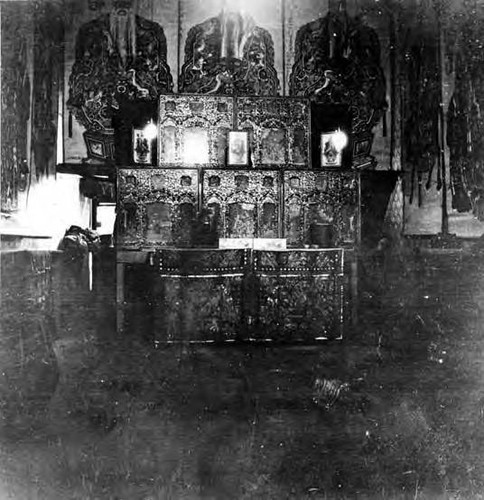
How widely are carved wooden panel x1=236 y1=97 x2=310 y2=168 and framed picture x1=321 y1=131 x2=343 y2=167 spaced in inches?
5.8

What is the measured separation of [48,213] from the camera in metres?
3.93

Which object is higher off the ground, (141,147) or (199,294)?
(141,147)

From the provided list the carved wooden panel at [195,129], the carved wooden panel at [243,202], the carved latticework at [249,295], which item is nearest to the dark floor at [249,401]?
the carved latticework at [249,295]

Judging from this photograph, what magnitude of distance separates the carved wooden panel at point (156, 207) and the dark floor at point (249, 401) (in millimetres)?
334

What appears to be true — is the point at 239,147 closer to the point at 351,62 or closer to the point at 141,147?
the point at 141,147

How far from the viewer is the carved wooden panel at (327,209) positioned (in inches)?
164

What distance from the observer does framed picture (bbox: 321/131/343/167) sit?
4.38 meters

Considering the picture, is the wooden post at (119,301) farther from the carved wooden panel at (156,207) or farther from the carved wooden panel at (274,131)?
the carved wooden panel at (274,131)

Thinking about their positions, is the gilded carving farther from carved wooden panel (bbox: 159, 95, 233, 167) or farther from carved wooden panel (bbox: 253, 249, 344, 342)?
carved wooden panel (bbox: 253, 249, 344, 342)

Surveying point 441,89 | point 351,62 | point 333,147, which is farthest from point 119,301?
point 441,89

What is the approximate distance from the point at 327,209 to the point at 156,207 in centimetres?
120

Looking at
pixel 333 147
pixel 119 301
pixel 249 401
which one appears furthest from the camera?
pixel 333 147

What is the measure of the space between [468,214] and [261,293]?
1535 mm

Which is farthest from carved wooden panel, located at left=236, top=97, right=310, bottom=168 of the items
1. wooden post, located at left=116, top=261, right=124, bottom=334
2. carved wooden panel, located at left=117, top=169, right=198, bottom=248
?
wooden post, located at left=116, top=261, right=124, bottom=334
